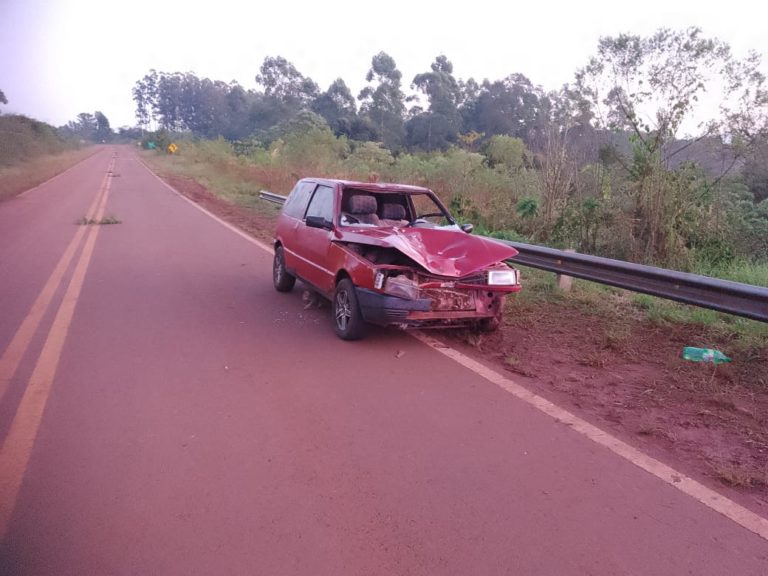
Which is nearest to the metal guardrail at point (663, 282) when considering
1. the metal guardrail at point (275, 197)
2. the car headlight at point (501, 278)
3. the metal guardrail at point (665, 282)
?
the metal guardrail at point (665, 282)

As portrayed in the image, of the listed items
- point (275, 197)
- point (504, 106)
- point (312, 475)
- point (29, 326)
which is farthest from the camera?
→ point (504, 106)

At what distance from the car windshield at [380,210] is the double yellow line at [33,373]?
10.7ft

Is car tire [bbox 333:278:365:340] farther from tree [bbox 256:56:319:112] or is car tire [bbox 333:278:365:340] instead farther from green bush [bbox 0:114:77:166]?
tree [bbox 256:56:319:112]

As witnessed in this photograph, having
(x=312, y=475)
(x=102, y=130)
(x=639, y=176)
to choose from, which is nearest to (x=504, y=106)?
(x=639, y=176)

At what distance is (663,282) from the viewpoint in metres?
6.24

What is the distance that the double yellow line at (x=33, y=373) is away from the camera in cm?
349

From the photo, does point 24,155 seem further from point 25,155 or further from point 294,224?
point 294,224

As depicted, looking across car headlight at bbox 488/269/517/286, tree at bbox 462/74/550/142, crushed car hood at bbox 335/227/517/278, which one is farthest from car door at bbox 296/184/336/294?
tree at bbox 462/74/550/142

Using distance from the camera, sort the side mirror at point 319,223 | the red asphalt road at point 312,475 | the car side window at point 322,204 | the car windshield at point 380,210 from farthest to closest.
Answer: the car windshield at point 380,210, the car side window at point 322,204, the side mirror at point 319,223, the red asphalt road at point 312,475

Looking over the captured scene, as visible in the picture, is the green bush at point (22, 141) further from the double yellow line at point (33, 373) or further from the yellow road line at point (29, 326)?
the double yellow line at point (33, 373)

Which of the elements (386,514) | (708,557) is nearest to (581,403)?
(708,557)

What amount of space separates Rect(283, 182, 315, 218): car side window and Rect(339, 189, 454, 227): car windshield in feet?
2.81

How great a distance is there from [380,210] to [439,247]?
170cm

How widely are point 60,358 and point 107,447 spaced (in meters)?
2.05
